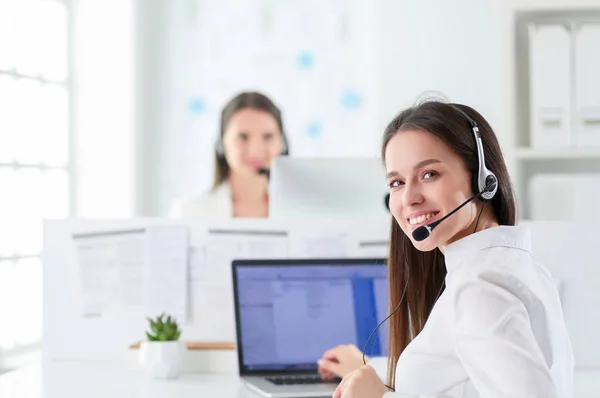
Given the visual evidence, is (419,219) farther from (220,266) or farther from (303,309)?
(220,266)

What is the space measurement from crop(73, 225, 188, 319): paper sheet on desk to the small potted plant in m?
0.13

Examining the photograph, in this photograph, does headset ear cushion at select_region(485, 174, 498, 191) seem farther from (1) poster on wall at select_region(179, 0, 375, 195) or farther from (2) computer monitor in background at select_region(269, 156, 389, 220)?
(1) poster on wall at select_region(179, 0, 375, 195)

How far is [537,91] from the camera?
10.6ft

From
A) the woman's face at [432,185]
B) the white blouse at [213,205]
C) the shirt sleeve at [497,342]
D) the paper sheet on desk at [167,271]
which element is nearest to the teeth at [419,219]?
the woman's face at [432,185]

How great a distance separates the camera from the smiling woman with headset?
103cm

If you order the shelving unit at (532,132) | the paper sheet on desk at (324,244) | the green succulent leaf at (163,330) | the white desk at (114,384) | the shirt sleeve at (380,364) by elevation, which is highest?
the shelving unit at (532,132)

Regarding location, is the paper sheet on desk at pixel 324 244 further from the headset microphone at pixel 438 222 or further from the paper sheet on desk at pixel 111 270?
the headset microphone at pixel 438 222

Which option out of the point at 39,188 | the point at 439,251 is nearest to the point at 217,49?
the point at 39,188

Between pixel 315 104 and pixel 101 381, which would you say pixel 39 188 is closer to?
pixel 315 104

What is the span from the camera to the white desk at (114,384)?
174cm

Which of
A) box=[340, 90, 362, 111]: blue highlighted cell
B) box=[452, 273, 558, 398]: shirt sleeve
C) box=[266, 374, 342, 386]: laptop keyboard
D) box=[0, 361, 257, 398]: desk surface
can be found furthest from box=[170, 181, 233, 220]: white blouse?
box=[452, 273, 558, 398]: shirt sleeve

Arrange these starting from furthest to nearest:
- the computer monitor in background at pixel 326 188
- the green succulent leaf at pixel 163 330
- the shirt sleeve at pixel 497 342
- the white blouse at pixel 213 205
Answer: the white blouse at pixel 213 205 < the computer monitor in background at pixel 326 188 < the green succulent leaf at pixel 163 330 < the shirt sleeve at pixel 497 342

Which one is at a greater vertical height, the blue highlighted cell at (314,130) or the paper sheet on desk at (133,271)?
the blue highlighted cell at (314,130)

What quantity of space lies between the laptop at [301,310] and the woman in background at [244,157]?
1584 millimetres
